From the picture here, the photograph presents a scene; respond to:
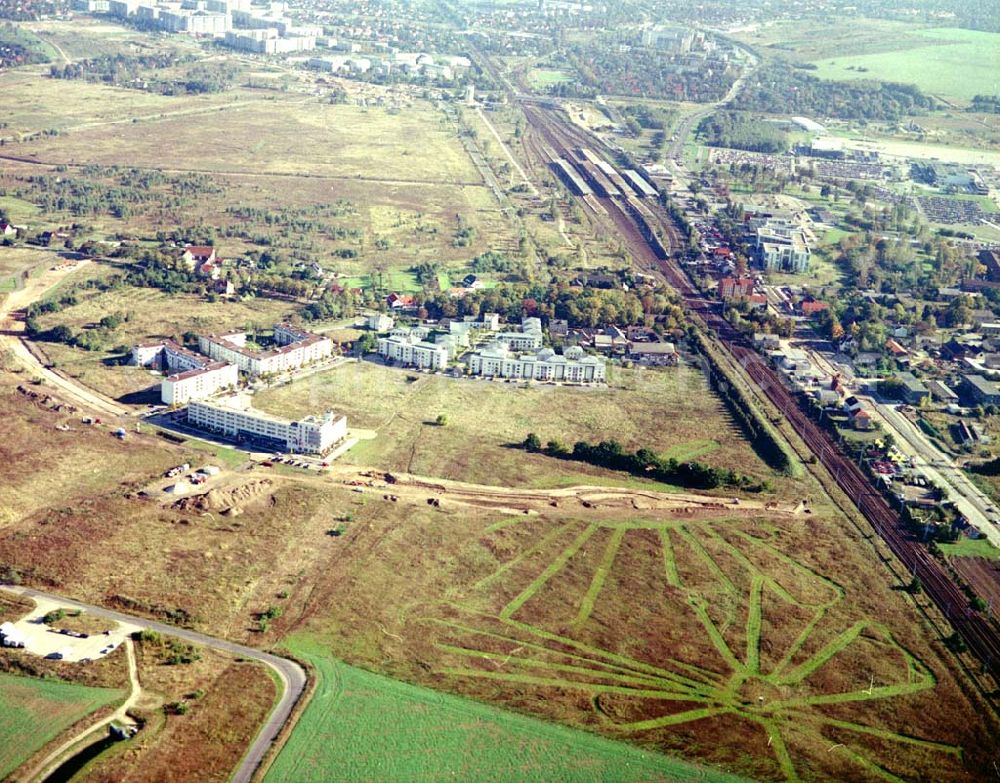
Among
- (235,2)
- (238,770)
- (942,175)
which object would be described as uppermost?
(235,2)

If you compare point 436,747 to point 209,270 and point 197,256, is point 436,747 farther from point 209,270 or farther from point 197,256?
point 197,256

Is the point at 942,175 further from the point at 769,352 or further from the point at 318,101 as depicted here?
the point at 318,101

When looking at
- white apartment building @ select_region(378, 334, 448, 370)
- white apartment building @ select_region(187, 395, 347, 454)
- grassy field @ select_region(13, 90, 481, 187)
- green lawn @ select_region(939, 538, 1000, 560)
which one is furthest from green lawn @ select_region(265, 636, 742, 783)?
grassy field @ select_region(13, 90, 481, 187)

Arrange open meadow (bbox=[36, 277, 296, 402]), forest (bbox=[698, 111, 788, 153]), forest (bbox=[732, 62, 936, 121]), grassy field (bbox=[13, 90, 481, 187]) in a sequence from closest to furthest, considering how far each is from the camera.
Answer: open meadow (bbox=[36, 277, 296, 402]) < grassy field (bbox=[13, 90, 481, 187]) < forest (bbox=[698, 111, 788, 153]) < forest (bbox=[732, 62, 936, 121])

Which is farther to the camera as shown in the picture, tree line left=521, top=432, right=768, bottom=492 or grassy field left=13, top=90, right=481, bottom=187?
grassy field left=13, top=90, right=481, bottom=187

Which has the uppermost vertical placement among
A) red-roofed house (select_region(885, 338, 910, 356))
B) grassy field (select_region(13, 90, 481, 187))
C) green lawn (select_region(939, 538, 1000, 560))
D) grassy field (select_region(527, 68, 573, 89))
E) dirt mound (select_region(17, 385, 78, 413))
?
grassy field (select_region(527, 68, 573, 89))

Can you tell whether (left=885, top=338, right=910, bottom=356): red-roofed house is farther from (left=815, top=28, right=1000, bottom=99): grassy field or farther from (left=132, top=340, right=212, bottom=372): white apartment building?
(left=815, top=28, right=1000, bottom=99): grassy field

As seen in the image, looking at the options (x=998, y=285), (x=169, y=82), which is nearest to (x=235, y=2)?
(x=169, y=82)
